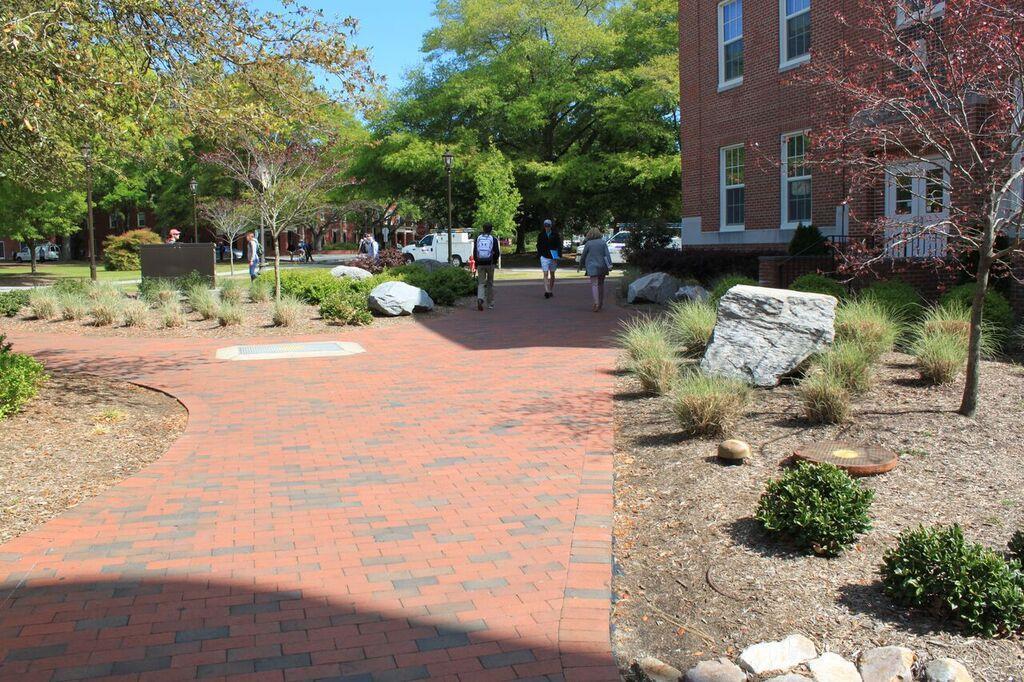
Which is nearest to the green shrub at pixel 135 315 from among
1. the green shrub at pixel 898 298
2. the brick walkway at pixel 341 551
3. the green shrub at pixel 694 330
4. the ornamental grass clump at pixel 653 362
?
the brick walkway at pixel 341 551

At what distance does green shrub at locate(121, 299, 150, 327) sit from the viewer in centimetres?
1662

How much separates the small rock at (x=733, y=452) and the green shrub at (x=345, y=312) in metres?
10.8

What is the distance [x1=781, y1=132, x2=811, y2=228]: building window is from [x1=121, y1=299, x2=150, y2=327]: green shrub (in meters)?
13.2

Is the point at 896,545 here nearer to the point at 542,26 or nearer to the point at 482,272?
the point at 482,272

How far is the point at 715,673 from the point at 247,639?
6.70ft

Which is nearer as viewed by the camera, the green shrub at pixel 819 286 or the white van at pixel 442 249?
the green shrub at pixel 819 286

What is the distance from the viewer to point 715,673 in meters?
3.70

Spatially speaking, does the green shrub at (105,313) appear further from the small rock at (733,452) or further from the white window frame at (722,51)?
the white window frame at (722,51)

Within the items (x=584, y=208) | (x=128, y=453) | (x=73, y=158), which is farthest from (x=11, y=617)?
(x=584, y=208)

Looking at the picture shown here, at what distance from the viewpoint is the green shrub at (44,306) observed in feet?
58.9

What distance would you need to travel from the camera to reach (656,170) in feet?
126

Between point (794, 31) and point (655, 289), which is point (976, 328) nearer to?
point (655, 289)

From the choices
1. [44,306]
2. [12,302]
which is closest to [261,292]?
[44,306]

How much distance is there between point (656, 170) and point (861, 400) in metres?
31.9
